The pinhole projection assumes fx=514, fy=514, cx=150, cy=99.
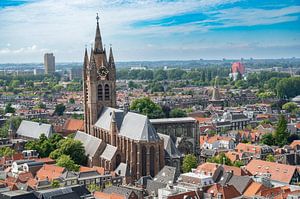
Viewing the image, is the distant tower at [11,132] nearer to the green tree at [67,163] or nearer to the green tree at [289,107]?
the green tree at [67,163]

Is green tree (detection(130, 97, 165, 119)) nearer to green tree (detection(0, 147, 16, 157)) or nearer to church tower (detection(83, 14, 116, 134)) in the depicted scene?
church tower (detection(83, 14, 116, 134))

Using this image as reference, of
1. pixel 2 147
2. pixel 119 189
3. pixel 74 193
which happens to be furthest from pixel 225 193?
pixel 2 147

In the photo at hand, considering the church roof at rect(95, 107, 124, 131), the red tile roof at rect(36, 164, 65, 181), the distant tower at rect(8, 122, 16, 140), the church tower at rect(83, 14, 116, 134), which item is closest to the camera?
the red tile roof at rect(36, 164, 65, 181)

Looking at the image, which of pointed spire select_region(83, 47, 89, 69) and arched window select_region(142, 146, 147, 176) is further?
pointed spire select_region(83, 47, 89, 69)

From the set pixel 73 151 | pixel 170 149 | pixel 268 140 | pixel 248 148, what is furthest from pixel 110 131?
pixel 268 140

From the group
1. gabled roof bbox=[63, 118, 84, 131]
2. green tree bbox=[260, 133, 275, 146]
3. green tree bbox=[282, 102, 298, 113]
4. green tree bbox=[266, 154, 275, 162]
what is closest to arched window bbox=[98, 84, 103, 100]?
gabled roof bbox=[63, 118, 84, 131]

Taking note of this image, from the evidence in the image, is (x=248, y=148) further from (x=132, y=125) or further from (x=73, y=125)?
(x=73, y=125)
